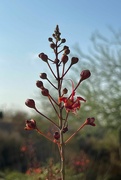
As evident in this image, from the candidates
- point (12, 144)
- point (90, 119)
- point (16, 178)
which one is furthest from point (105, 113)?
point (90, 119)

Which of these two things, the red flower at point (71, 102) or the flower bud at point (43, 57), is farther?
the flower bud at point (43, 57)

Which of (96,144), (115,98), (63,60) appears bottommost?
(63,60)

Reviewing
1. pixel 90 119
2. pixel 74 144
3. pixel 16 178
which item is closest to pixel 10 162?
pixel 74 144

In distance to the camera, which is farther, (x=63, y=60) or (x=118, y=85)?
(x=118, y=85)

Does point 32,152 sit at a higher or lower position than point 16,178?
higher

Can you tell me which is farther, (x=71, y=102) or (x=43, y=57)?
(x=43, y=57)

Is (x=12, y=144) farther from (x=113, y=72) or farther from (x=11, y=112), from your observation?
(x=11, y=112)

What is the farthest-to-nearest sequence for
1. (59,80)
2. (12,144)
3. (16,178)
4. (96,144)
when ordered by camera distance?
(96,144)
(12,144)
(16,178)
(59,80)

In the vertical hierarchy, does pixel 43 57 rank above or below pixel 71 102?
above

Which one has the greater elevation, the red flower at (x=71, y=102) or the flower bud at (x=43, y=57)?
the flower bud at (x=43, y=57)

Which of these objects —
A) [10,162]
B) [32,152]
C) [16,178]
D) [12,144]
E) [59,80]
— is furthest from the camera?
[12,144]

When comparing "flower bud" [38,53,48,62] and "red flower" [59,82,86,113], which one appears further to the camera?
"flower bud" [38,53,48,62]
